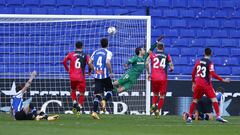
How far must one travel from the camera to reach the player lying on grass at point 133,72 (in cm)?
2022

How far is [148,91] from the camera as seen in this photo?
21.7 meters

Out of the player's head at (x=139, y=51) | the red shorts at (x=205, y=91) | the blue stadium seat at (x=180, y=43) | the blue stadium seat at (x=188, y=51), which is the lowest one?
the red shorts at (x=205, y=91)

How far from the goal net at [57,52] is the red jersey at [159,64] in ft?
6.00

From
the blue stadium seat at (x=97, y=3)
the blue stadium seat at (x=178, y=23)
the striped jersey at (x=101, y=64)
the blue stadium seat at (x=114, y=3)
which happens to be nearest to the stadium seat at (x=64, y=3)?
the blue stadium seat at (x=97, y=3)

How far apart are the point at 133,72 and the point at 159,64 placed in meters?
1.10

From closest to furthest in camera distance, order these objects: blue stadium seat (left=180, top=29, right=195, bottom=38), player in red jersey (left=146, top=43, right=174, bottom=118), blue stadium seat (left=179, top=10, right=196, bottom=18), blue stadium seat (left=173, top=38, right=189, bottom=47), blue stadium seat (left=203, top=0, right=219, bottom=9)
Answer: player in red jersey (left=146, top=43, right=174, bottom=118) → blue stadium seat (left=173, top=38, right=189, bottom=47) → blue stadium seat (left=180, top=29, right=195, bottom=38) → blue stadium seat (left=179, top=10, right=196, bottom=18) → blue stadium seat (left=203, top=0, right=219, bottom=9)

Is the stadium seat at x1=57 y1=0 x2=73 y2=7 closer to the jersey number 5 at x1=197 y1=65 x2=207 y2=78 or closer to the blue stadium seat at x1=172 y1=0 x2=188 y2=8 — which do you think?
the blue stadium seat at x1=172 y1=0 x2=188 y2=8

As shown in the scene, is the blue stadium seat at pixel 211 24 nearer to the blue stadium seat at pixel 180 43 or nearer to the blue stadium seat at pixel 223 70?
the blue stadium seat at pixel 180 43

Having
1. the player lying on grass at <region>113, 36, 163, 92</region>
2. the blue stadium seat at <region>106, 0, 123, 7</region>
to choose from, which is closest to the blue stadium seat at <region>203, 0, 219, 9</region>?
the blue stadium seat at <region>106, 0, 123, 7</region>

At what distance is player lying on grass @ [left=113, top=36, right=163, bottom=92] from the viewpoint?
66.3 ft

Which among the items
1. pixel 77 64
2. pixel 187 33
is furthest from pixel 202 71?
pixel 187 33

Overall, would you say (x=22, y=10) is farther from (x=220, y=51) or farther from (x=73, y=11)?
(x=220, y=51)

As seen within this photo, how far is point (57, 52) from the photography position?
22938 mm

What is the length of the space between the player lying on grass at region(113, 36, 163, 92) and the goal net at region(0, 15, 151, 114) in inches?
43.3
